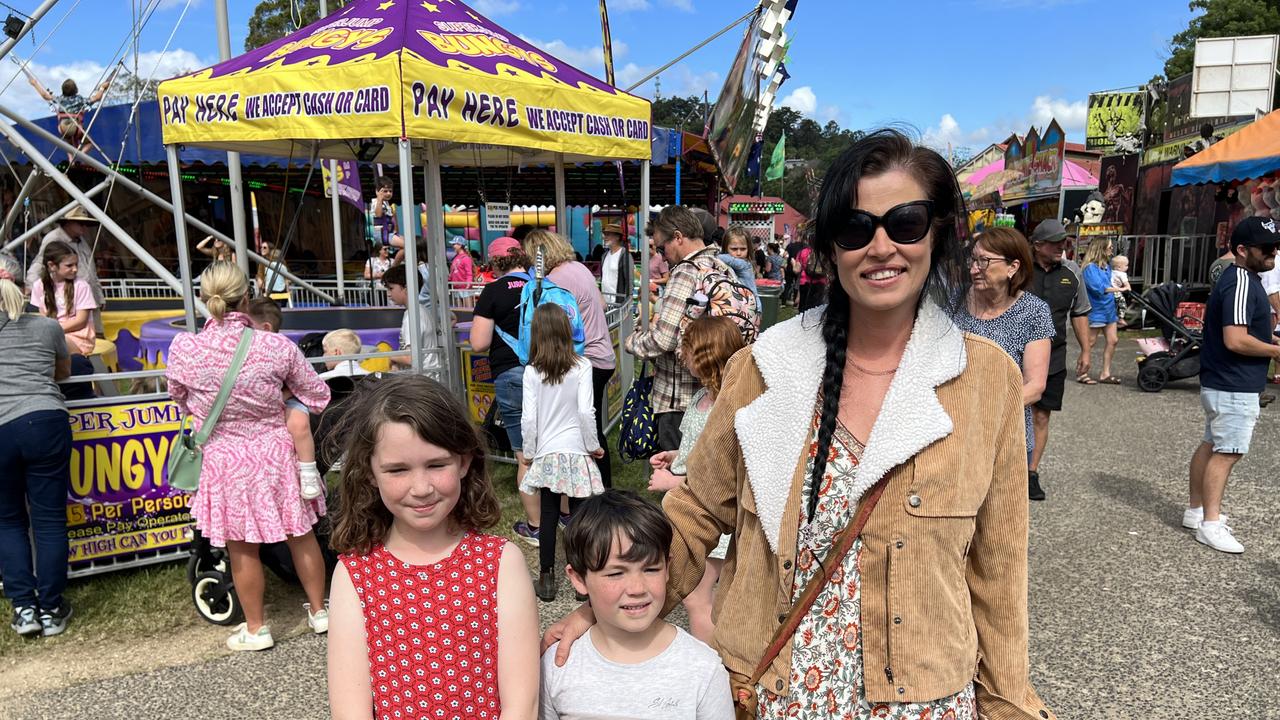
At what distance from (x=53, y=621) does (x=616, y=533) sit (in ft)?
12.2

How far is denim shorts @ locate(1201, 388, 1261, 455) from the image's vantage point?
450 centimetres

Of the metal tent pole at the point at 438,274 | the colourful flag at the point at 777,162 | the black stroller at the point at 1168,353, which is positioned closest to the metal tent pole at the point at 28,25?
the metal tent pole at the point at 438,274

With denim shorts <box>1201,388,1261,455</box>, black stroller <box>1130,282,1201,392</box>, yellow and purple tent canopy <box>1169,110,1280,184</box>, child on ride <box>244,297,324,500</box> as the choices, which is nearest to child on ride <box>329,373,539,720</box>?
child on ride <box>244,297,324,500</box>

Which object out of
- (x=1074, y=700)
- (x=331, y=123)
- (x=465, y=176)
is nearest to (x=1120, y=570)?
(x=1074, y=700)

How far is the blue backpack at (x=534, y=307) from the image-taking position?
5074 millimetres

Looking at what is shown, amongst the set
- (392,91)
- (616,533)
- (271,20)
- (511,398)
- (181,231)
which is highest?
(271,20)

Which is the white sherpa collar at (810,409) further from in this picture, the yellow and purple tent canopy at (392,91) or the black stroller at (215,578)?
the yellow and purple tent canopy at (392,91)

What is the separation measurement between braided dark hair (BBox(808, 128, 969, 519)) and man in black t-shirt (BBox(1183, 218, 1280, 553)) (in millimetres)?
4070

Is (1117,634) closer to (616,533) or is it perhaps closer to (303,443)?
(616,533)

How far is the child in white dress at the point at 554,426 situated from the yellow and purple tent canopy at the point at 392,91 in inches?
56.5

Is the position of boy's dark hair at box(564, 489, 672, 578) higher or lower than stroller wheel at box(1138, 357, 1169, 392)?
higher

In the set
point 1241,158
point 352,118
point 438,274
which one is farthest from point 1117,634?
point 1241,158

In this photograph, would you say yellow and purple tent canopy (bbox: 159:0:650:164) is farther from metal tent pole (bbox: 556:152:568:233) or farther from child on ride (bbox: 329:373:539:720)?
Answer: child on ride (bbox: 329:373:539:720)

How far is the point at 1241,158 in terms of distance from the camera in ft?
35.1
